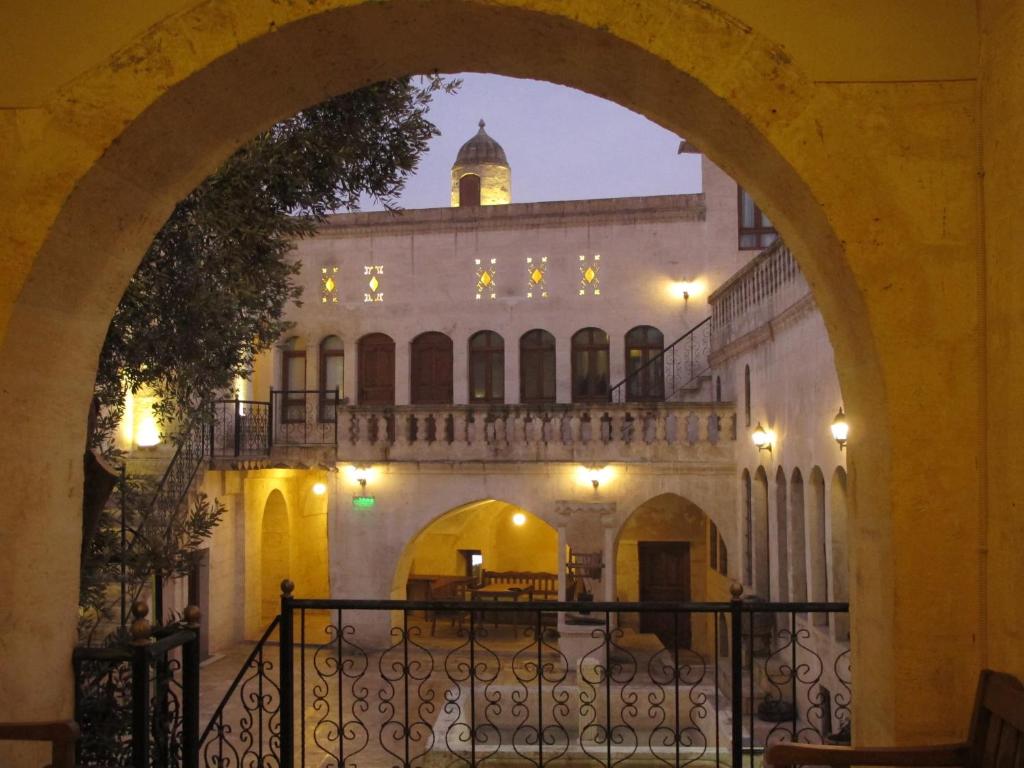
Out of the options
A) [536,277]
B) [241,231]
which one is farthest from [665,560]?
[241,231]

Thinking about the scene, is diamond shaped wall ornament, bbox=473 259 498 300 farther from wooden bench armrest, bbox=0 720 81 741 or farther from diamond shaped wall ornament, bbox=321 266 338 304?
wooden bench armrest, bbox=0 720 81 741

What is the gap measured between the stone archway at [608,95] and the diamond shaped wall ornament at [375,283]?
15.8m

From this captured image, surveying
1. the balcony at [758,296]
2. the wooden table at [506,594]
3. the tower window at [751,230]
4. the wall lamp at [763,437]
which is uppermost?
the tower window at [751,230]

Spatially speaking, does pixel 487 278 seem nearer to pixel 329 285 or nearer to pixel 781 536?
pixel 329 285

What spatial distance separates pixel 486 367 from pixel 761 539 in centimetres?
726

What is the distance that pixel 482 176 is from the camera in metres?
27.6

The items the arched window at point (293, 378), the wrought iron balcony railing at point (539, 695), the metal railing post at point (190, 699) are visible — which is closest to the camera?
the metal railing post at point (190, 699)

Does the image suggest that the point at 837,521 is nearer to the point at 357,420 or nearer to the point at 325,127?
the point at 325,127

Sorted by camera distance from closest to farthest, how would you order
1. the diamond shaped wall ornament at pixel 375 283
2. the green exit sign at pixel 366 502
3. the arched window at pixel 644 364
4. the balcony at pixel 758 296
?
the balcony at pixel 758 296 < the green exit sign at pixel 366 502 < the arched window at pixel 644 364 < the diamond shaped wall ornament at pixel 375 283

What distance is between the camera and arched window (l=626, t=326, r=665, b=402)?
59.3 feet

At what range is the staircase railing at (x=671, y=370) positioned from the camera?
17609 mm

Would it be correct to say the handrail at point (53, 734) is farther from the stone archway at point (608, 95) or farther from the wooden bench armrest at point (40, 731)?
the stone archway at point (608, 95)

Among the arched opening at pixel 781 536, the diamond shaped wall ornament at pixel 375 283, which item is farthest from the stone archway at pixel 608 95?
the diamond shaped wall ornament at pixel 375 283

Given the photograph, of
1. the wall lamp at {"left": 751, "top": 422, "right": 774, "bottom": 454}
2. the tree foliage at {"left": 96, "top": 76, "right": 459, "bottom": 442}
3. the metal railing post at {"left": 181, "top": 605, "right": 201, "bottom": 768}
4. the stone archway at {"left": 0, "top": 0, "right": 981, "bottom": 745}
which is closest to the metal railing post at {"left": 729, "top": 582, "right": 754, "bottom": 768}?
the stone archway at {"left": 0, "top": 0, "right": 981, "bottom": 745}
